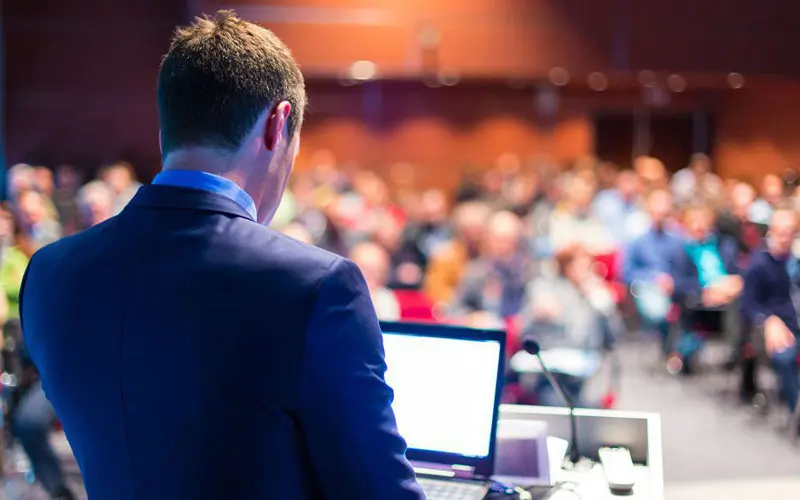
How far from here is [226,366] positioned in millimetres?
970

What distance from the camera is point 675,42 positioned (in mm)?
10953

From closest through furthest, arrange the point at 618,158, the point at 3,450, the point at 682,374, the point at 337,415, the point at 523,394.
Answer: the point at 337,415, the point at 523,394, the point at 3,450, the point at 682,374, the point at 618,158

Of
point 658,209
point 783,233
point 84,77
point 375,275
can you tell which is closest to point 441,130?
point 84,77

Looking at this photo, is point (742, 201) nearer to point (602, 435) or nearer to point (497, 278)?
point (497, 278)

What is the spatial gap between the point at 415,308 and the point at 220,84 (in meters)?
3.86

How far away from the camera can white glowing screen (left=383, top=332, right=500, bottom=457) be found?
186cm

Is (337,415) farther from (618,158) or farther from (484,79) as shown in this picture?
(618,158)

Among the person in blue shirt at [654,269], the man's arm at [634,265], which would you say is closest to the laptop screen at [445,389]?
the person in blue shirt at [654,269]

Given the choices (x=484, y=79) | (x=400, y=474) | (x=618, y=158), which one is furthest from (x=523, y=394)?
(x=618, y=158)

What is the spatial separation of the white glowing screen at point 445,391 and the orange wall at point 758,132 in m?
10.7

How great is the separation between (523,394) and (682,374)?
9.97 ft

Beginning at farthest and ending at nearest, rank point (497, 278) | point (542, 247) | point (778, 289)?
point (542, 247) → point (778, 289) → point (497, 278)

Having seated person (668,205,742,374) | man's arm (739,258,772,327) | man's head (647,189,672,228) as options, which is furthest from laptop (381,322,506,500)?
man's head (647,189,672,228)

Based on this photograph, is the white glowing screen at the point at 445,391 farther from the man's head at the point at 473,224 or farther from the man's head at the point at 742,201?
the man's head at the point at 742,201
